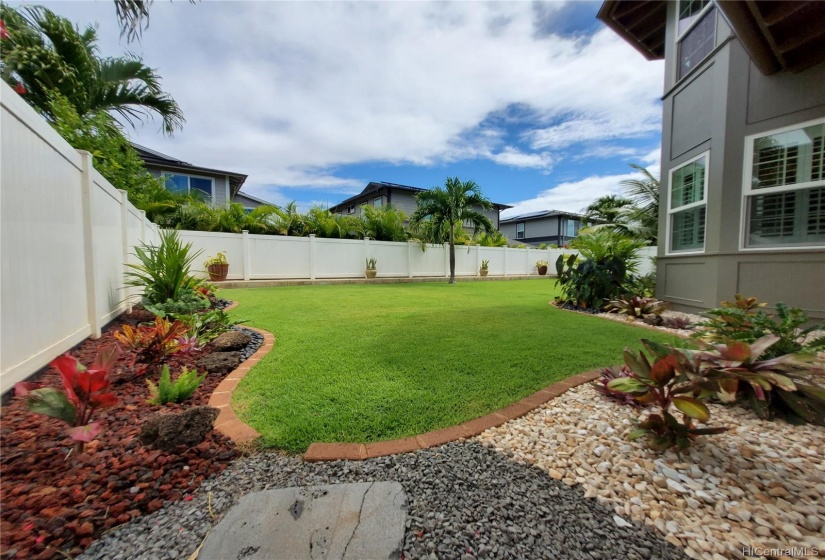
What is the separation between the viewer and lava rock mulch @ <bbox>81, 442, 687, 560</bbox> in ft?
3.69

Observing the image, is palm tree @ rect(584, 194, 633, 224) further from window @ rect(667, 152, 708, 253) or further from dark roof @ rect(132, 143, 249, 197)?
dark roof @ rect(132, 143, 249, 197)

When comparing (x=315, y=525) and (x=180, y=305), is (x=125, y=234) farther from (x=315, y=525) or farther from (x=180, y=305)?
(x=315, y=525)

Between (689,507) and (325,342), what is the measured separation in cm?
314

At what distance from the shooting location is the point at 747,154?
4.62 metres

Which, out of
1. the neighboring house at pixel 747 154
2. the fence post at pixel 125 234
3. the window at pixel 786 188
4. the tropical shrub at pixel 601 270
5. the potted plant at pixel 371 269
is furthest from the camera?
the potted plant at pixel 371 269

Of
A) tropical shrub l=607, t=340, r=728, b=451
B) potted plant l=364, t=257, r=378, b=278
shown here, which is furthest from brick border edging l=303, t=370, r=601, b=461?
potted plant l=364, t=257, r=378, b=278

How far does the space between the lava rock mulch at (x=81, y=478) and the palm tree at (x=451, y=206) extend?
11.2 m

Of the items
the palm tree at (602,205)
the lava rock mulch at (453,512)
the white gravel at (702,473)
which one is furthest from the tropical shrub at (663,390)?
the palm tree at (602,205)

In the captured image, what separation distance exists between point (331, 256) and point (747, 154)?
1059cm

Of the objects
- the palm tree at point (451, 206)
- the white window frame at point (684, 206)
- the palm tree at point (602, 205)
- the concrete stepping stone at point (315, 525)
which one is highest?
the palm tree at point (602, 205)

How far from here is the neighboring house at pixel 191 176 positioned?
1424cm

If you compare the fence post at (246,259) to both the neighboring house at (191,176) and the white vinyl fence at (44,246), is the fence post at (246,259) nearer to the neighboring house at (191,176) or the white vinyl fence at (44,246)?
the neighboring house at (191,176)

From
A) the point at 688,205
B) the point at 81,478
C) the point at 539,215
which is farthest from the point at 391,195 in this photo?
the point at 81,478

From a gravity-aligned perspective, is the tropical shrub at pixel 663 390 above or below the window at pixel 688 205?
below
